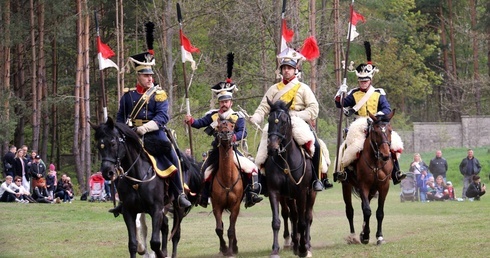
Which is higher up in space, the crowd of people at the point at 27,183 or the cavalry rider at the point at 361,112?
the cavalry rider at the point at 361,112

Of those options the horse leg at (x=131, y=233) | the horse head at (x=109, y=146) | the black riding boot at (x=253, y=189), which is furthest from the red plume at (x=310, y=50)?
the horse head at (x=109, y=146)

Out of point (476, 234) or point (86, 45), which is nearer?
point (476, 234)

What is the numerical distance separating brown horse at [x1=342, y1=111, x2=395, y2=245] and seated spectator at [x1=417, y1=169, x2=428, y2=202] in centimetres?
1669

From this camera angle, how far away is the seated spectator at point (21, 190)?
1267 inches

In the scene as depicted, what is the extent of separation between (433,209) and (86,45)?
64.5ft

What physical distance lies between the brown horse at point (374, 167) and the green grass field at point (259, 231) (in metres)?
0.43

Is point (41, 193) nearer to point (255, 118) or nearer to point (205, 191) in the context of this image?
point (205, 191)

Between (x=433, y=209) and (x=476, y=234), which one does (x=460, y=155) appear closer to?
(x=433, y=209)

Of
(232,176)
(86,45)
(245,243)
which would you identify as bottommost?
(245,243)

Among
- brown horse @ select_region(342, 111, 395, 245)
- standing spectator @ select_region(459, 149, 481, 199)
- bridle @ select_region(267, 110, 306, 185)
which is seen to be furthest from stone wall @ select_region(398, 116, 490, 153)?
bridle @ select_region(267, 110, 306, 185)

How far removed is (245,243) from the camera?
19.2 metres

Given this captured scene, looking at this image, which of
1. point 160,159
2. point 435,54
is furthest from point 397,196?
point 435,54

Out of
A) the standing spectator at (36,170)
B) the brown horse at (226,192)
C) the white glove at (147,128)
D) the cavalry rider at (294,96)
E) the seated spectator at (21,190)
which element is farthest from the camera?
the standing spectator at (36,170)

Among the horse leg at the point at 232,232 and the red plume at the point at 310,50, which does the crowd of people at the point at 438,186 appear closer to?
the red plume at the point at 310,50
